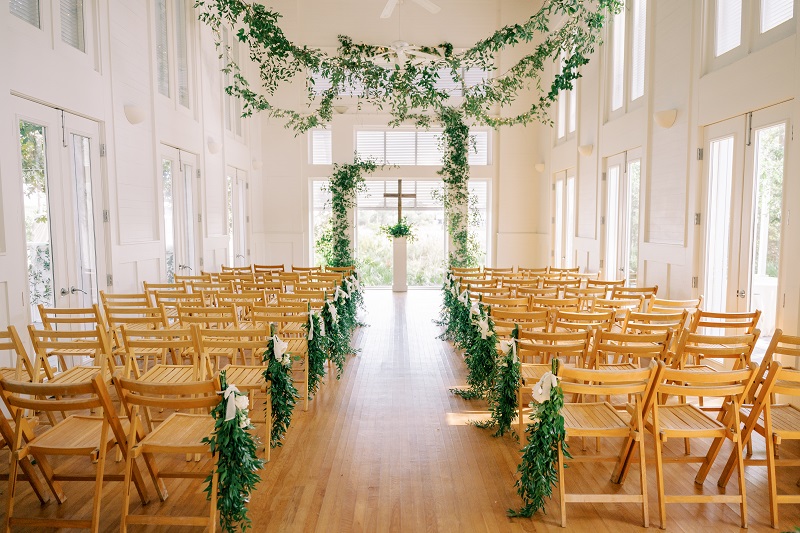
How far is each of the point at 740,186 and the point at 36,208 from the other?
23.2ft

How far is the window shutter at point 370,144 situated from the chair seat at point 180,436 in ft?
38.1

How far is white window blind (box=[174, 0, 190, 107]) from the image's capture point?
9273 mm

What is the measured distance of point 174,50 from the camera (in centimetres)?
908

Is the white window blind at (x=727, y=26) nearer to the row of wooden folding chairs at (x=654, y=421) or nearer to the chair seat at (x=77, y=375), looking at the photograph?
the row of wooden folding chairs at (x=654, y=421)

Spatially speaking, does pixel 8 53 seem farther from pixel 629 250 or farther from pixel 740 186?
pixel 629 250

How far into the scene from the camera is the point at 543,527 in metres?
3.16

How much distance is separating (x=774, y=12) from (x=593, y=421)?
4.57 m

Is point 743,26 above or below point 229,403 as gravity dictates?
above

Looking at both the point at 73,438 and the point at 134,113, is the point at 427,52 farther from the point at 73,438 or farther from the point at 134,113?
the point at 73,438

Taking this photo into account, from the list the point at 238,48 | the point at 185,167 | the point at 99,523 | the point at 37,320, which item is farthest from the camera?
the point at 238,48

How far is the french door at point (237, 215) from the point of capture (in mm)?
11959

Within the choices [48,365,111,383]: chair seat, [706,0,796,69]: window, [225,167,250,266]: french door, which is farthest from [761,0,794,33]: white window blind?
[225,167,250,266]: french door

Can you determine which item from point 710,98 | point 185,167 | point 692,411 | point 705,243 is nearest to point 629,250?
point 705,243

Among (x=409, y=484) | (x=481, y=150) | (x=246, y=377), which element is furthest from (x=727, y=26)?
(x=481, y=150)
